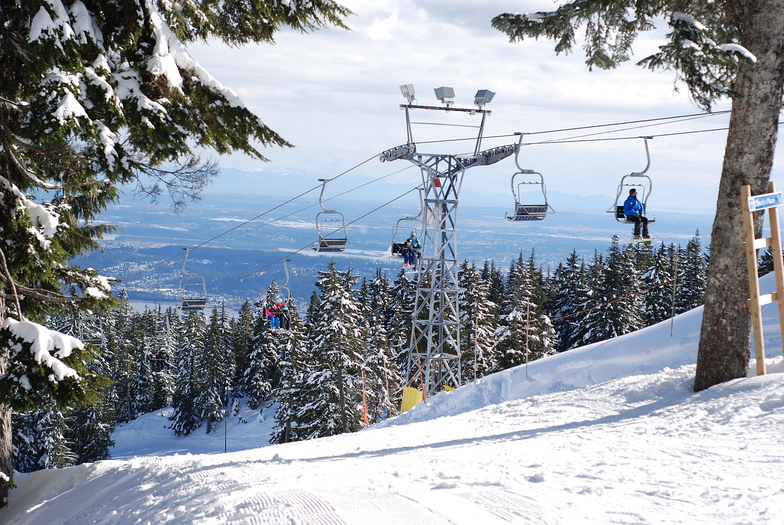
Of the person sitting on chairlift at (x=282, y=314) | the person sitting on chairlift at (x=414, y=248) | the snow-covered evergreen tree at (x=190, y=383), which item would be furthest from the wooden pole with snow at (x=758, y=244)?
the snow-covered evergreen tree at (x=190, y=383)

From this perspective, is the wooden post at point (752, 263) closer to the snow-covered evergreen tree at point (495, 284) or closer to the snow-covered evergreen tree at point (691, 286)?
the snow-covered evergreen tree at point (691, 286)

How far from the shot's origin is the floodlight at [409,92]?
17578 millimetres

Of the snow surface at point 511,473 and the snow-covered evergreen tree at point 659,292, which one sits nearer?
the snow surface at point 511,473

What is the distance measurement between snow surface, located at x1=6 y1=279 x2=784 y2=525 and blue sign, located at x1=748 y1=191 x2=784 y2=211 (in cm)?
227

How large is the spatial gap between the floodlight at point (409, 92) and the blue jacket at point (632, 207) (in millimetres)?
6924

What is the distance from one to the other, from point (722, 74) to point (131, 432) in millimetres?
63214

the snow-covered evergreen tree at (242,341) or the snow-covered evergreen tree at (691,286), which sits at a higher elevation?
the snow-covered evergreen tree at (691,286)

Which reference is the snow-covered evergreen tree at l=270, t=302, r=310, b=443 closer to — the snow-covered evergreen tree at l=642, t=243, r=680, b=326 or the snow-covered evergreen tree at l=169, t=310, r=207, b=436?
the snow-covered evergreen tree at l=169, t=310, r=207, b=436

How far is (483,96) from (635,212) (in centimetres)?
571

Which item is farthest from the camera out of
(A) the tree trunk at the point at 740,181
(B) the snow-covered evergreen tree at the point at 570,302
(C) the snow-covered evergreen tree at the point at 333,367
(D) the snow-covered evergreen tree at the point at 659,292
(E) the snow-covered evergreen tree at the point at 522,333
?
(B) the snow-covered evergreen tree at the point at 570,302

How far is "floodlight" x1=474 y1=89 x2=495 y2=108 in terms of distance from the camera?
674 inches

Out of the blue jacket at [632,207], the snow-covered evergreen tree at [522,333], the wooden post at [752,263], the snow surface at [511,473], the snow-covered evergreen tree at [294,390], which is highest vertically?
the blue jacket at [632,207]

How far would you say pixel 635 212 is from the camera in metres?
13.4

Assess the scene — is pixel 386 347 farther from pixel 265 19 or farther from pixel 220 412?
pixel 265 19
